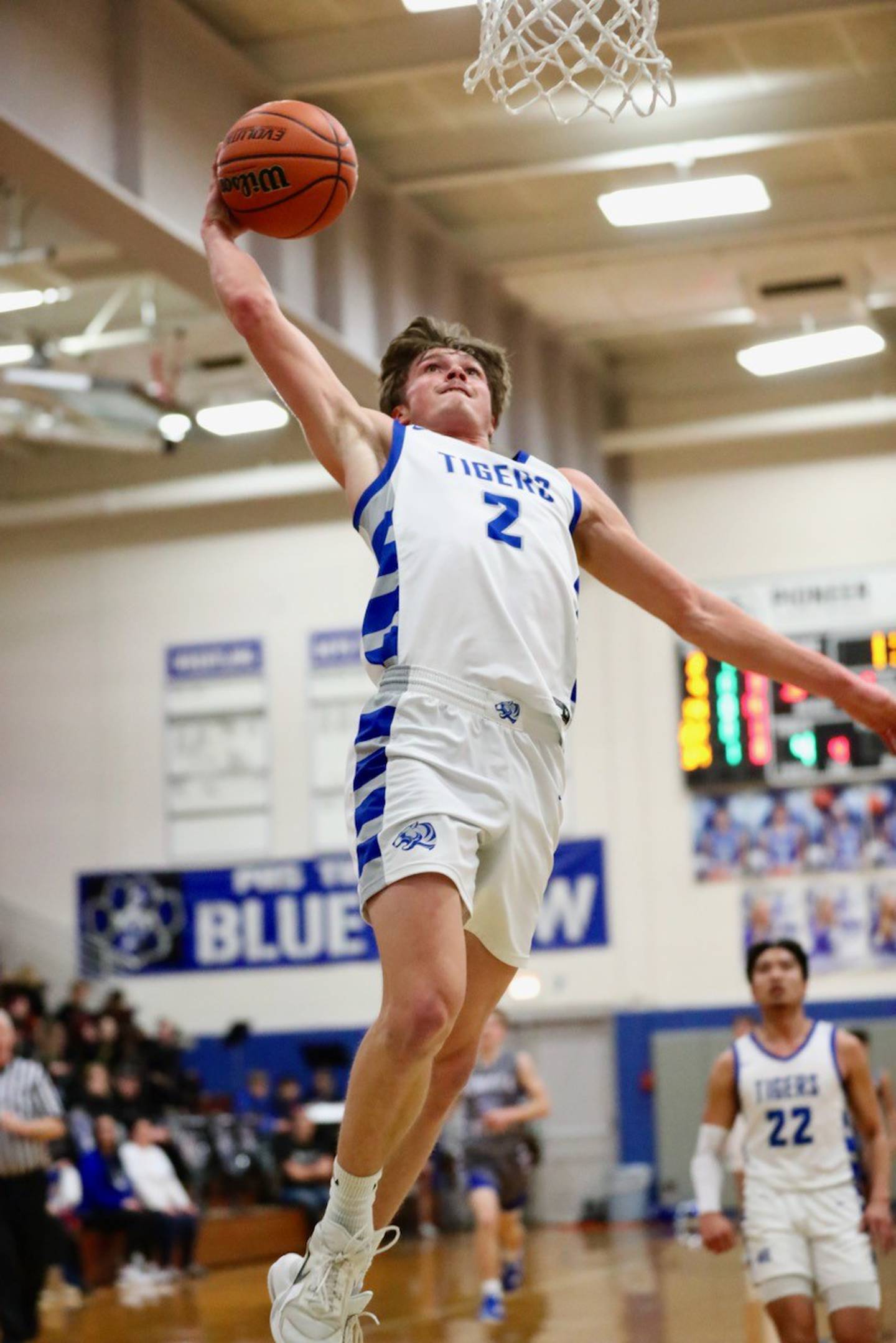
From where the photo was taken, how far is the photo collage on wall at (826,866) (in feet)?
60.0

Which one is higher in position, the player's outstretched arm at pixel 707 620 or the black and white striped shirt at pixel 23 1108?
the player's outstretched arm at pixel 707 620

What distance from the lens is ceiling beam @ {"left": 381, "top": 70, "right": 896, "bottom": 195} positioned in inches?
495

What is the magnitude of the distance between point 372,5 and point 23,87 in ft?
9.82

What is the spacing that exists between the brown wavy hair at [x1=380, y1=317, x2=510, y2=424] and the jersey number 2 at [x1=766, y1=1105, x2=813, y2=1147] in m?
3.61

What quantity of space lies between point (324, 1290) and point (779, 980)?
3872mm

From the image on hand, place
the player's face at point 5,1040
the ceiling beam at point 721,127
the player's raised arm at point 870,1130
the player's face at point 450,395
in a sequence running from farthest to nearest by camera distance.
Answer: the ceiling beam at point 721,127
the player's face at point 5,1040
the player's raised arm at point 870,1130
the player's face at point 450,395

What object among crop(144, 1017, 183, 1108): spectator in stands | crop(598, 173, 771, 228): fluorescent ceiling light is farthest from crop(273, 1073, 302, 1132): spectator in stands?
crop(598, 173, 771, 228): fluorescent ceiling light

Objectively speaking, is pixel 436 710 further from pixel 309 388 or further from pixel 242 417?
pixel 242 417

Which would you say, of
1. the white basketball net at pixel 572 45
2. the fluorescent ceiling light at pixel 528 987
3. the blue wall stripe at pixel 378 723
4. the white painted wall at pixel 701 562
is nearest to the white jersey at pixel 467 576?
the blue wall stripe at pixel 378 723

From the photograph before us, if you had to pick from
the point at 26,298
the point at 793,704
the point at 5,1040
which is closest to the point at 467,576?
the point at 5,1040

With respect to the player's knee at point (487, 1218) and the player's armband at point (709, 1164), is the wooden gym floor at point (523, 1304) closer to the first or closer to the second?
the player's knee at point (487, 1218)

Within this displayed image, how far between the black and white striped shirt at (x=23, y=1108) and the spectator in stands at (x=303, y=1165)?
7120 mm

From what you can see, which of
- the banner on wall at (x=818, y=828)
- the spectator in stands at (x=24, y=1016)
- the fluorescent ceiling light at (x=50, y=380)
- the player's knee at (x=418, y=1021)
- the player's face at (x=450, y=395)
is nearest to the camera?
the player's knee at (x=418, y=1021)

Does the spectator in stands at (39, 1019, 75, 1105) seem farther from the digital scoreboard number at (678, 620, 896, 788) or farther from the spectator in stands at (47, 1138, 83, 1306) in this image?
the digital scoreboard number at (678, 620, 896, 788)
